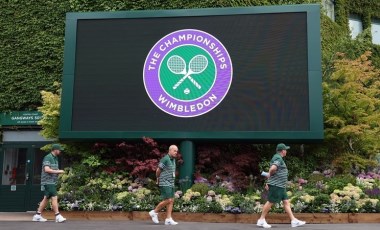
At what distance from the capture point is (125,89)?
13.8m

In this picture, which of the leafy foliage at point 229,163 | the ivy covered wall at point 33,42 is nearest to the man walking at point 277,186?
the leafy foliage at point 229,163

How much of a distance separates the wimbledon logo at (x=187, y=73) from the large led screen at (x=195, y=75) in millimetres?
29

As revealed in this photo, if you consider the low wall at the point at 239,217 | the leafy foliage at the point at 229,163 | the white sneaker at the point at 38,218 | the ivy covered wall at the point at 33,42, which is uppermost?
the ivy covered wall at the point at 33,42

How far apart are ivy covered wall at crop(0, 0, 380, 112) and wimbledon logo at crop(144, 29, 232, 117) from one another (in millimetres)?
4359

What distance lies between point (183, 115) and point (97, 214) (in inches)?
144

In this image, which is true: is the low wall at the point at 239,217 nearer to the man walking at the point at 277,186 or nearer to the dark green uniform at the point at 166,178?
the man walking at the point at 277,186

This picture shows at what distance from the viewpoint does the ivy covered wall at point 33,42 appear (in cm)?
1820

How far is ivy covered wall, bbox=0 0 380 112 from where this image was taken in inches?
717

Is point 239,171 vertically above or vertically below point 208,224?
above

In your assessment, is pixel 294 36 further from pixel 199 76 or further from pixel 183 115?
pixel 183 115

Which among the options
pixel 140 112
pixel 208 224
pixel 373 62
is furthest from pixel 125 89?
pixel 373 62

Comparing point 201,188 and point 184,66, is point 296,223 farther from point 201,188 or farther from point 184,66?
point 184,66

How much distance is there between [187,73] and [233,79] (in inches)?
54.0

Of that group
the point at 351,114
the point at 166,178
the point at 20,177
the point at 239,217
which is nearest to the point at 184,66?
the point at 166,178
